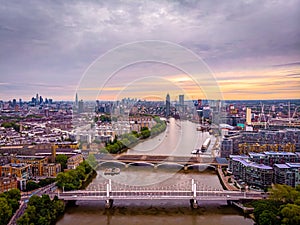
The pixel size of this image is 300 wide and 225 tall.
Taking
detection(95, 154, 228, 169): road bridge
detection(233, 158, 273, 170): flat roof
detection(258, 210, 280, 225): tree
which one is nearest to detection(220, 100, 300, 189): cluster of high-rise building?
detection(233, 158, 273, 170): flat roof

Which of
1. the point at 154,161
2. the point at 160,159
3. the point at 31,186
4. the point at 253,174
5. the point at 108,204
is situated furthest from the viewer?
the point at 160,159

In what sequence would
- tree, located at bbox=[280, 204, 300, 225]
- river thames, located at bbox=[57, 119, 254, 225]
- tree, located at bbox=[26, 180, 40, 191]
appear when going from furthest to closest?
tree, located at bbox=[26, 180, 40, 191], river thames, located at bbox=[57, 119, 254, 225], tree, located at bbox=[280, 204, 300, 225]

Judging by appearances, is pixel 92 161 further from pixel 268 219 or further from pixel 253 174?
pixel 268 219

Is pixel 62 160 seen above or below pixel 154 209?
above

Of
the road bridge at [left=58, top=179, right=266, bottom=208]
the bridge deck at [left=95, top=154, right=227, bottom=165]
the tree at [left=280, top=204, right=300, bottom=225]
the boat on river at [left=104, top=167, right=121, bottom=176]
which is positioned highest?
the tree at [left=280, top=204, right=300, bottom=225]

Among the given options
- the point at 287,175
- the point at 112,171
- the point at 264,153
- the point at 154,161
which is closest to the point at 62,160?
the point at 112,171

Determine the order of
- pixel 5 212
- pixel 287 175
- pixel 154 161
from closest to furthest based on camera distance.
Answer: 1. pixel 5 212
2. pixel 287 175
3. pixel 154 161

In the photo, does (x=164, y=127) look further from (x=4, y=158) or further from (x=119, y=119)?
(x=4, y=158)

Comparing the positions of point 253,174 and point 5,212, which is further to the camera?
point 253,174

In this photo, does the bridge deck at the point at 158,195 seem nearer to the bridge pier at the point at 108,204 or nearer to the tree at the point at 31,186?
the bridge pier at the point at 108,204

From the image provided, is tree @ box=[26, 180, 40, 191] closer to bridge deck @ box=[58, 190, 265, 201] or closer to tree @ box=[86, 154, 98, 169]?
bridge deck @ box=[58, 190, 265, 201]

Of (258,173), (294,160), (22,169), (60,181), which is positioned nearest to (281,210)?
(258,173)
